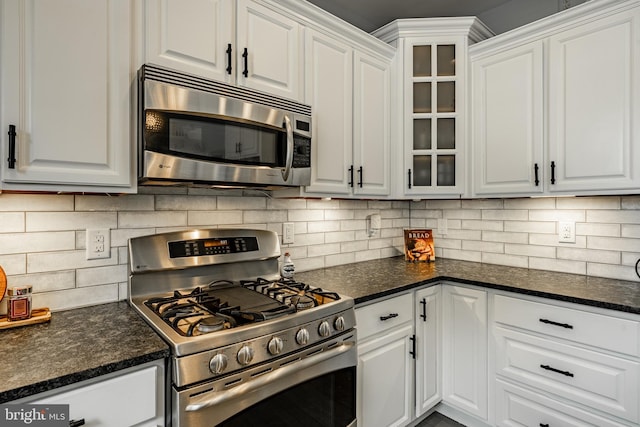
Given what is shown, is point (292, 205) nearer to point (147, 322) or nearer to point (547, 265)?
point (147, 322)

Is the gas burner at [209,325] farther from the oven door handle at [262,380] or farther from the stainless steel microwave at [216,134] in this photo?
the stainless steel microwave at [216,134]

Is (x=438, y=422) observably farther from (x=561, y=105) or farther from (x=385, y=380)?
(x=561, y=105)

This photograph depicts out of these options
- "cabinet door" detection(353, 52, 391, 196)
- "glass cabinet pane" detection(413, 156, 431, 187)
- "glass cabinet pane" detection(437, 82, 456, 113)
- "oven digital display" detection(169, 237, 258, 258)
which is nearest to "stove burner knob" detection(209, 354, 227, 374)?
"oven digital display" detection(169, 237, 258, 258)

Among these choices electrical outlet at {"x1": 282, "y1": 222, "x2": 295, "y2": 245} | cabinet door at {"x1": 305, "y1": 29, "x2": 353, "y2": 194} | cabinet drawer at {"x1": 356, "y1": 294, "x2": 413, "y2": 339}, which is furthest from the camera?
electrical outlet at {"x1": 282, "y1": 222, "x2": 295, "y2": 245}

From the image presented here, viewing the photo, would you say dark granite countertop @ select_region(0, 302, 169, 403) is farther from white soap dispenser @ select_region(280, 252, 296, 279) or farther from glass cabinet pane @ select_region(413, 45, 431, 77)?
glass cabinet pane @ select_region(413, 45, 431, 77)

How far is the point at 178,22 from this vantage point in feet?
4.66

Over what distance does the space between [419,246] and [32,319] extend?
87.3 inches

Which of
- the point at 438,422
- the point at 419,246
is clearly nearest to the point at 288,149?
the point at 419,246

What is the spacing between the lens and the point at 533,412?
6.02 ft

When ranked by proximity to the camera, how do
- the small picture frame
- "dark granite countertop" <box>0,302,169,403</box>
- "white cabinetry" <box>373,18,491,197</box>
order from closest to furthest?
1. "dark granite countertop" <box>0,302,169,403</box>
2. "white cabinetry" <box>373,18,491,197</box>
3. the small picture frame

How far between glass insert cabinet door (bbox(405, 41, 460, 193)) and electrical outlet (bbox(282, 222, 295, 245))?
84cm

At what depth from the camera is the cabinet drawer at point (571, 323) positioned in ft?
5.08

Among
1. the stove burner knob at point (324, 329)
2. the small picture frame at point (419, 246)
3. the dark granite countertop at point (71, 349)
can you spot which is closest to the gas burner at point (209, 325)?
the dark granite countertop at point (71, 349)

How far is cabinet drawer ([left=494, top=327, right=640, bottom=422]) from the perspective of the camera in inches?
61.5
